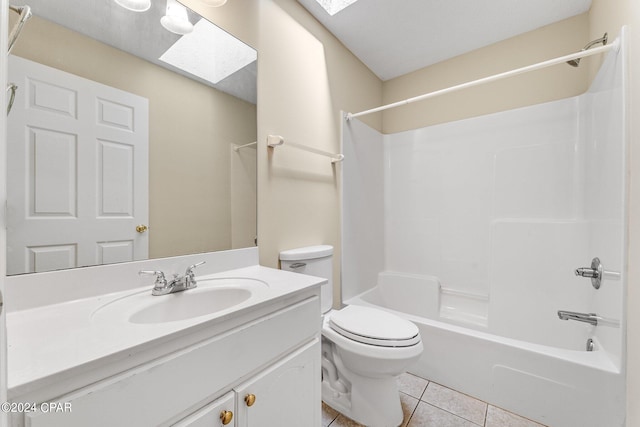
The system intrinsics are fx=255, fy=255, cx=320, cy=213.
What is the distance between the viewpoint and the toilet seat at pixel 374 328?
1197mm

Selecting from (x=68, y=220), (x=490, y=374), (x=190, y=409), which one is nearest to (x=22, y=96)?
(x=68, y=220)

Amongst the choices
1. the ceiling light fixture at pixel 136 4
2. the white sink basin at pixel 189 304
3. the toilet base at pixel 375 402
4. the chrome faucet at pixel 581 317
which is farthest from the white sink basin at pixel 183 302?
the chrome faucet at pixel 581 317

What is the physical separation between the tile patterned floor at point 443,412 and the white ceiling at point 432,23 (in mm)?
2359

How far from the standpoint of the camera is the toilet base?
1.27 m

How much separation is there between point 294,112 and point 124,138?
911mm

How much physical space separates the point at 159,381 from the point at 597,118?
7.61 ft

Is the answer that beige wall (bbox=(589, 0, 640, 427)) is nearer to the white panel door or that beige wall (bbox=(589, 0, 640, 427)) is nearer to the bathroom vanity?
the bathroom vanity

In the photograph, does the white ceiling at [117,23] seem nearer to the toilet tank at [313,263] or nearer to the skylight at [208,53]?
the skylight at [208,53]

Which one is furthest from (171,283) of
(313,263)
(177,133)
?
(313,263)

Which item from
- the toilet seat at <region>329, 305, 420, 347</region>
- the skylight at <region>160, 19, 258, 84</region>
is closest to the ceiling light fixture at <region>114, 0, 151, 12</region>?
the skylight at <region>160, 19, 258, 84</region>

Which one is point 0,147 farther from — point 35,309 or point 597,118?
point 597,118

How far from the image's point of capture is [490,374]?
1.41 metres

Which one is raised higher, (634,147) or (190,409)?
(634,147)

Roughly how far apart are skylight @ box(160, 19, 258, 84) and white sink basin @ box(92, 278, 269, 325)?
3.05 feet
